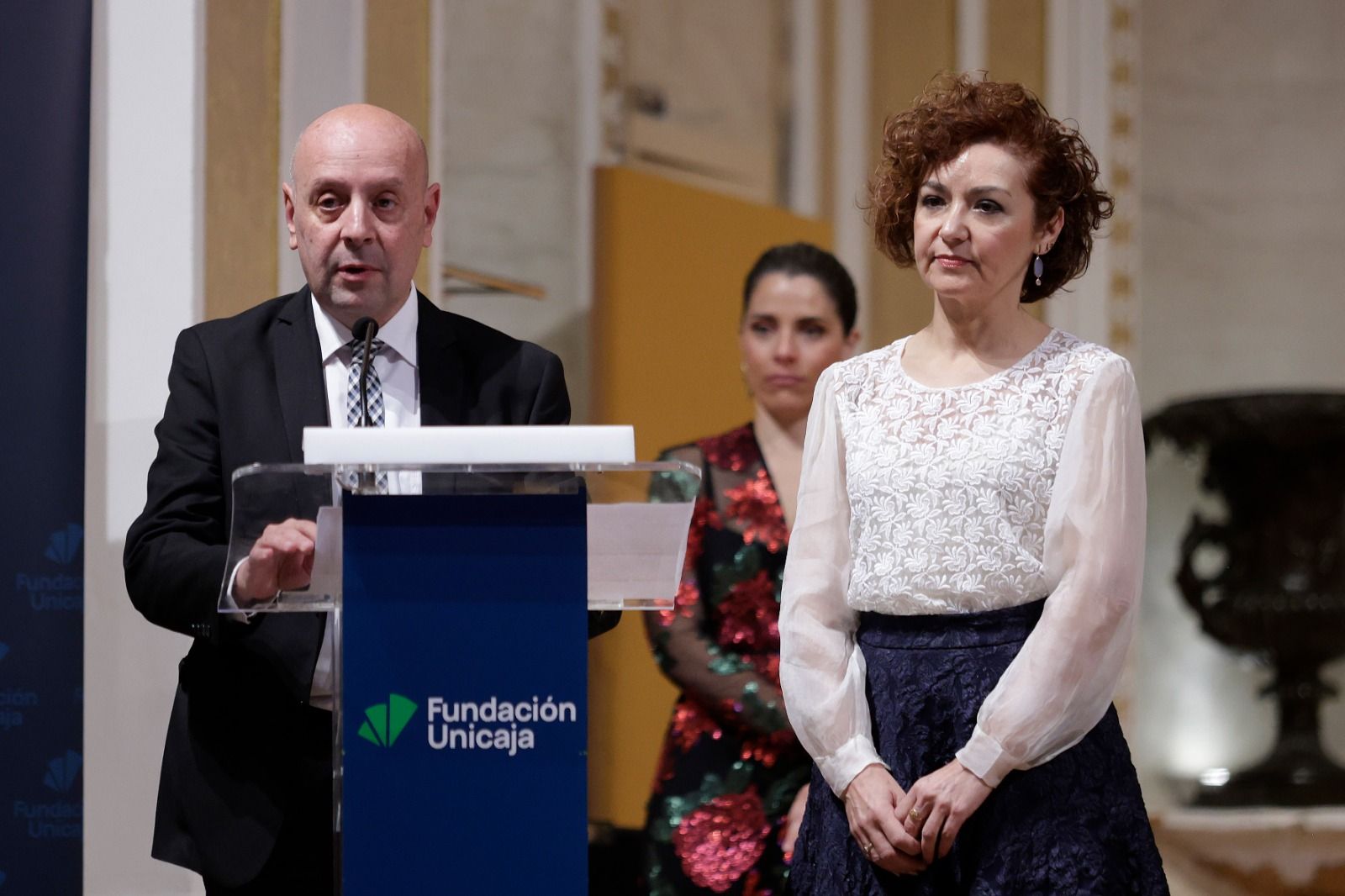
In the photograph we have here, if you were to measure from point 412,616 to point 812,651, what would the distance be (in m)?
0.65

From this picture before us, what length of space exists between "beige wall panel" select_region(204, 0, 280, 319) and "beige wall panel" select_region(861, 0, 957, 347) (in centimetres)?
338

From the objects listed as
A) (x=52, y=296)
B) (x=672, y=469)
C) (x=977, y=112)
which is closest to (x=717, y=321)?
(x=52, y=296)

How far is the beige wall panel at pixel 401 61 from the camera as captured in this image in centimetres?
436

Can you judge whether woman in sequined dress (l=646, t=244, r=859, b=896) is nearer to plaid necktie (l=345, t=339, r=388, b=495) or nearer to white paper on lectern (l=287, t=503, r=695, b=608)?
plaid necktie (l=345, t=339, r=388, b=495)

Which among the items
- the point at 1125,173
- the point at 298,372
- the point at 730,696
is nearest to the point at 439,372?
the point at 298,372

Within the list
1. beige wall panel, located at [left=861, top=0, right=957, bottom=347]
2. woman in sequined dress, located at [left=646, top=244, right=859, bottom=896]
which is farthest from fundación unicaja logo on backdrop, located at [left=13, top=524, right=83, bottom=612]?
beige wall panel, located at [left=861, top=0, right=957, bottom=347]

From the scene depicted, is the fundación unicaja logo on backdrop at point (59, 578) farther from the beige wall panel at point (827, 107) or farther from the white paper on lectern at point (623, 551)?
the beige wall panel at point (827, 107)

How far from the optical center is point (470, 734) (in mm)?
1677

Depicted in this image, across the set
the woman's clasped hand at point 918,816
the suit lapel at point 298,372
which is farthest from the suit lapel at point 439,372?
the woman's clasped hand at point 918,816

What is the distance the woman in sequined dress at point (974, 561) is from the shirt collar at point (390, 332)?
0.56 metres

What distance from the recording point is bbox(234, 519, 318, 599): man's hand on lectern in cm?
164

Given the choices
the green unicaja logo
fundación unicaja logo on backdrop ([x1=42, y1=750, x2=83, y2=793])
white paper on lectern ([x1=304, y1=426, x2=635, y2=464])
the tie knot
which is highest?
the tie knot

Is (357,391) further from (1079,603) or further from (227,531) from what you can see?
(1079,603)

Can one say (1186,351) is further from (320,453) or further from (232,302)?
(320,453)
